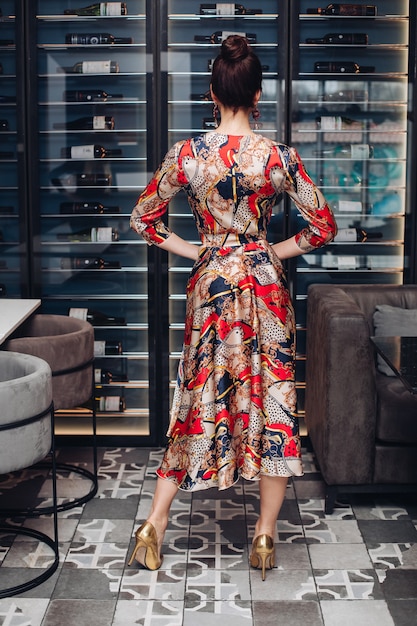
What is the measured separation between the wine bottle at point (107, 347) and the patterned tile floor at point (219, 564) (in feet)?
2.91

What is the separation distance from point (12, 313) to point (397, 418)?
5.48 ft

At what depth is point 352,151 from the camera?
4.97 metres

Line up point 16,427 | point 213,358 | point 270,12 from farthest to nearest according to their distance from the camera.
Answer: point 270,12
point 213,358
point 16,427

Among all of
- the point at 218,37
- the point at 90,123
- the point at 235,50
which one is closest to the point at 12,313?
the point at 90,123

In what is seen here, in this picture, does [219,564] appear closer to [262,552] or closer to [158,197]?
[262,552]

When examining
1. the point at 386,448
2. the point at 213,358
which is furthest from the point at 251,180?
the point at 386,448

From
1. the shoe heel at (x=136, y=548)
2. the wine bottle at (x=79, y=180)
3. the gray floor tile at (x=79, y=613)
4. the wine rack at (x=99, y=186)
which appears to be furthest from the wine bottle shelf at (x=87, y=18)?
the gray floor tile at (x=79, y=613)

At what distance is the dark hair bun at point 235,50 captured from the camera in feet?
9.95

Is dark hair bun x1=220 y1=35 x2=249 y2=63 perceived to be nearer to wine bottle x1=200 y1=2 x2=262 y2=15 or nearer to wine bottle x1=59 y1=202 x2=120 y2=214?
wine bottle x1=200 y1=2 x2=262 y2=15

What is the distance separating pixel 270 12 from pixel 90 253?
5.21 ft

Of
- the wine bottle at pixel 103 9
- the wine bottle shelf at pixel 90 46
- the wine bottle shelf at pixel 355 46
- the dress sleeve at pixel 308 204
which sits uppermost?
the wine bottle at pixel 103 9

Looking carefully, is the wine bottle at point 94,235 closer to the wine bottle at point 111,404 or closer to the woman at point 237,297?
the wine bottle at point 111,404

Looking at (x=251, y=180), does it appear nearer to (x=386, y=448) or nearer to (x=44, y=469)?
(x=386, y=448)

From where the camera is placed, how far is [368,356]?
3.84 metres
